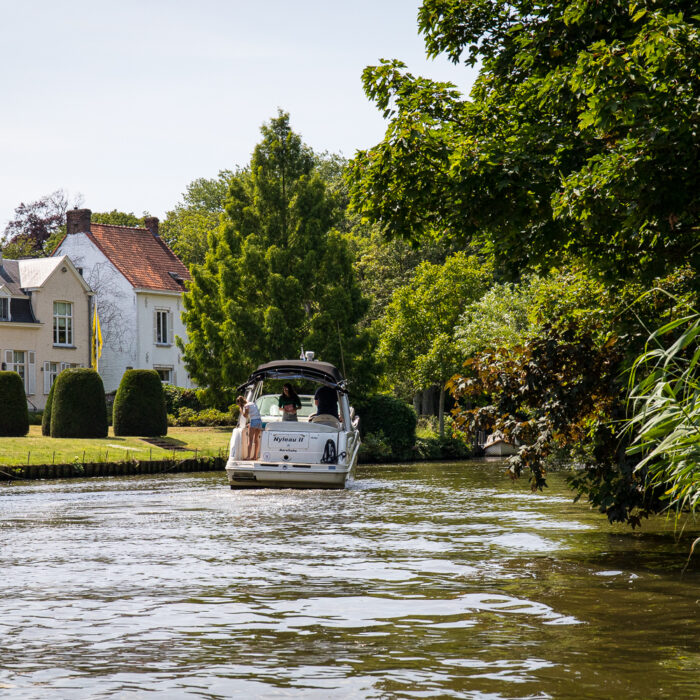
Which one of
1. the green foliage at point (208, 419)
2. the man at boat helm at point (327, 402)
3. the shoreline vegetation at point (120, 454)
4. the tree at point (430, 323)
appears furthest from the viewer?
the tree at point (430, 323)

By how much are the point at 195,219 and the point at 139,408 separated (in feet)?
136

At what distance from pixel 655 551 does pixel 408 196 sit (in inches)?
215

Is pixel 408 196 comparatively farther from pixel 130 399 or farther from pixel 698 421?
pixel 130 399

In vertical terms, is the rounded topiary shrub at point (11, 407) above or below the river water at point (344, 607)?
above

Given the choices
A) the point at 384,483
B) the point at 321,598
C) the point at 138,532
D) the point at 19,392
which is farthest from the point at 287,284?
the point at 321,598

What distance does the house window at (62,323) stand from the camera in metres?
55.6

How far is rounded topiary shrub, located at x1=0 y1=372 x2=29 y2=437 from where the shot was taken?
122 ft

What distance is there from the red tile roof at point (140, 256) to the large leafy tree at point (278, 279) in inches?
595

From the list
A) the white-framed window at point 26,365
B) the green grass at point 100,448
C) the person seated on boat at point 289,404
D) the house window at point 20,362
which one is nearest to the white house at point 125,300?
the white-framed window at point 26,365

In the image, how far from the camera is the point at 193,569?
12055 millimetres

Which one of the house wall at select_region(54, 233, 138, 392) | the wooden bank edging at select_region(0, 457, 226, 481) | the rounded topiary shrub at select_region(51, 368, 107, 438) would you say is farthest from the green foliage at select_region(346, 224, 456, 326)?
the wooden bank edging at select_region(0, 457, 226, 481)

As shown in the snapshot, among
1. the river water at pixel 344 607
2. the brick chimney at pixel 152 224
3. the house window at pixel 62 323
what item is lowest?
the river water at pixel 344 607

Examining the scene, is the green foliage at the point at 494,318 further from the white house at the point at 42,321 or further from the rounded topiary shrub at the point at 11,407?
the white house at the point at 42,321

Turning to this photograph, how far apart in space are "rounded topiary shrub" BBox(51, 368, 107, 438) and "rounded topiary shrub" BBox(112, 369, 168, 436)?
1.07 m
